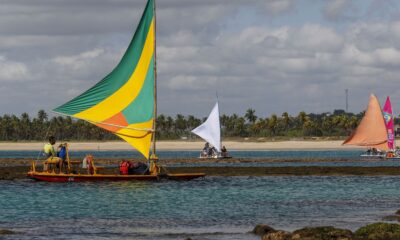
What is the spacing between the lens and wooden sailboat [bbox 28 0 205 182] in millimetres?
55344

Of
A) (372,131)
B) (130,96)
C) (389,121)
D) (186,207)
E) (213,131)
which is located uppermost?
(389,121)

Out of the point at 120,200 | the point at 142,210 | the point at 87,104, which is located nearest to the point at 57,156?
the point at 87,104

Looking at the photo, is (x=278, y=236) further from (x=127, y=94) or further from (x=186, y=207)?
(x=127, y=94)

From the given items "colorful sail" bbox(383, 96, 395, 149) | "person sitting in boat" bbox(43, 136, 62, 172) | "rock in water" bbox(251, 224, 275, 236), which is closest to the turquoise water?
"rock in water" bbox(251, 224, 275, 236)

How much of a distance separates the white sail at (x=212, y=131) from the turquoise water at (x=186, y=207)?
150ft

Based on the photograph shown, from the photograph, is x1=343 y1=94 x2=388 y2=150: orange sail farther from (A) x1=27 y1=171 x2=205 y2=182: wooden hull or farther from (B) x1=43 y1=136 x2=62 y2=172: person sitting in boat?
(B) x1=43 y1=136 x2=62 y2=172: person sitting in boat

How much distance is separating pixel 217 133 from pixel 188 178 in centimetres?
5159

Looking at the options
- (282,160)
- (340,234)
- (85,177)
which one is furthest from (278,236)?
(282,160)

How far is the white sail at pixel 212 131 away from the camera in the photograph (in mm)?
108875

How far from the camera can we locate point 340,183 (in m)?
60.5

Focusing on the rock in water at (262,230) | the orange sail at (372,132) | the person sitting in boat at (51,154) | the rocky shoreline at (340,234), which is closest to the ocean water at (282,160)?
the orange sail at (372,132)

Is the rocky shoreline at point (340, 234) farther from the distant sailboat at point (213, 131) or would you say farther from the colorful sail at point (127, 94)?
the distant sailboat at point (213, 131)

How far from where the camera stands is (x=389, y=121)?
10919cm

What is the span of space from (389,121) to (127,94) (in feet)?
197
